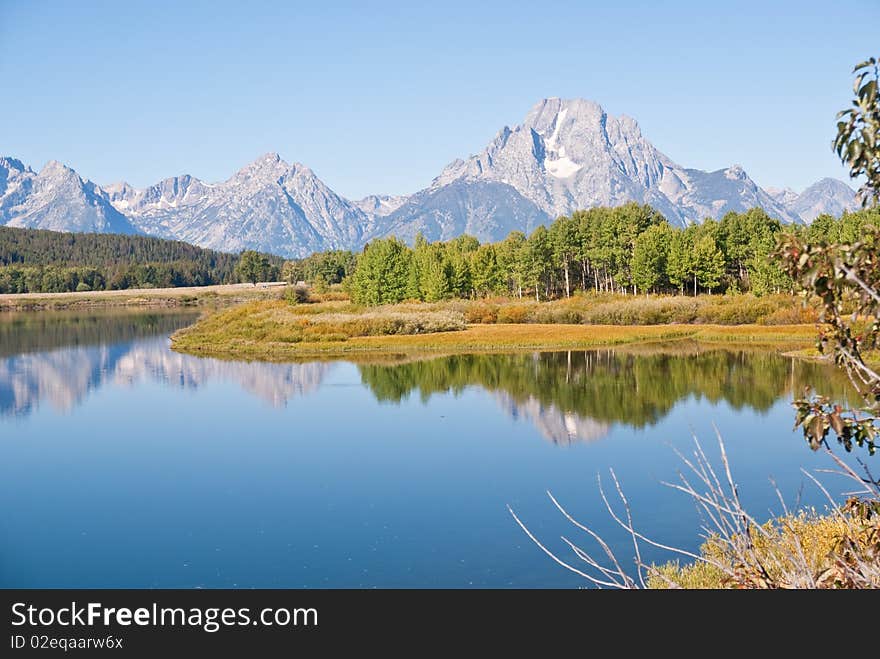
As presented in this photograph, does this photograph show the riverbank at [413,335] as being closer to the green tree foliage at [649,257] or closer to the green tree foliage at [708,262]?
the green tree foliage at [649,257]

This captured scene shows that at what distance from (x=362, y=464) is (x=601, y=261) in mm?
67134

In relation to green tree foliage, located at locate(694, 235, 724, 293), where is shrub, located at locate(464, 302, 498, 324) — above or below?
below

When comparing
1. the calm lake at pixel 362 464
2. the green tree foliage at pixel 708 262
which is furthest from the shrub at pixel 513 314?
the calm lake at pixel 362 464

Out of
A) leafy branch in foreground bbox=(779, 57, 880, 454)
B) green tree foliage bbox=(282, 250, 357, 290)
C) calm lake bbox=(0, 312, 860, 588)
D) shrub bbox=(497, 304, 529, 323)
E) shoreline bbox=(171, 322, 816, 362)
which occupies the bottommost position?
calm lake bbox=(0, 312, 860, 588)

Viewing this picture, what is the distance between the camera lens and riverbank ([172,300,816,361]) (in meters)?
58.5

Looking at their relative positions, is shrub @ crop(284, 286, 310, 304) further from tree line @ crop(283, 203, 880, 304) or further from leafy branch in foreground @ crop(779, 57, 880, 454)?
leafy branch in foreground @ crop(779, 57, 880, 454)

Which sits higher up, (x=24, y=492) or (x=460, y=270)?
(x=460, y=270)

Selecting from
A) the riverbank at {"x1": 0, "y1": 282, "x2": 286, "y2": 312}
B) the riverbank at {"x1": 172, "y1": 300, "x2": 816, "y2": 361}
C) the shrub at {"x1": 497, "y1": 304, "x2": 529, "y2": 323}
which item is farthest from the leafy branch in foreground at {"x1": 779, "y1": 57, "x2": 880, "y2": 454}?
the riverbank at {"x1": 0, "y1": 282, "x2": 286, "y2": 312}

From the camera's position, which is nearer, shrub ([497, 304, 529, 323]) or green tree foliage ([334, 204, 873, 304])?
shrub ([497, 304, 529, 323])

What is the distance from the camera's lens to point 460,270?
299 ft

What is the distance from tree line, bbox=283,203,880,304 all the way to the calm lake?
3259cm
